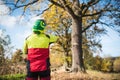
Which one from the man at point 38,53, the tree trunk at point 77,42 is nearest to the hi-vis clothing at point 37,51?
the man at point 38,53

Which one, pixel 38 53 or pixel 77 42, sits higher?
pixel 77 42

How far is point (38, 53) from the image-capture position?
7.58 metres

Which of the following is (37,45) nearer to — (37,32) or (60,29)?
(37,32)

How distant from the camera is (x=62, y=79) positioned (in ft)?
51.1

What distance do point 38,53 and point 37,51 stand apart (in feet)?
0.21

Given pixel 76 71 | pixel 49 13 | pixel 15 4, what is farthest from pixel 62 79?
pixel 49 13

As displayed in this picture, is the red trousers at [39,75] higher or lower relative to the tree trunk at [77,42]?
lower

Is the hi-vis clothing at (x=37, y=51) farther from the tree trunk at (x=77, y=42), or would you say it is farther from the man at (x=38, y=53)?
the tree trunk at (x=77, y=42)

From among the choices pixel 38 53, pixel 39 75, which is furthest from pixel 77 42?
pixel 38 53

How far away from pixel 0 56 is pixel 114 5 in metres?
17.1

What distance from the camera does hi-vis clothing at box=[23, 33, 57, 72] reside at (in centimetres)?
758

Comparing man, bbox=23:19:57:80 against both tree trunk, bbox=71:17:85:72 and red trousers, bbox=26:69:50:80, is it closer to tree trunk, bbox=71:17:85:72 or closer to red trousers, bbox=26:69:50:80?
red trousers, bbox=26:69:50:80

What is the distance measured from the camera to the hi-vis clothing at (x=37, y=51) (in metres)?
7.58

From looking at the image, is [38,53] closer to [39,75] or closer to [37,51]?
[37,51]
